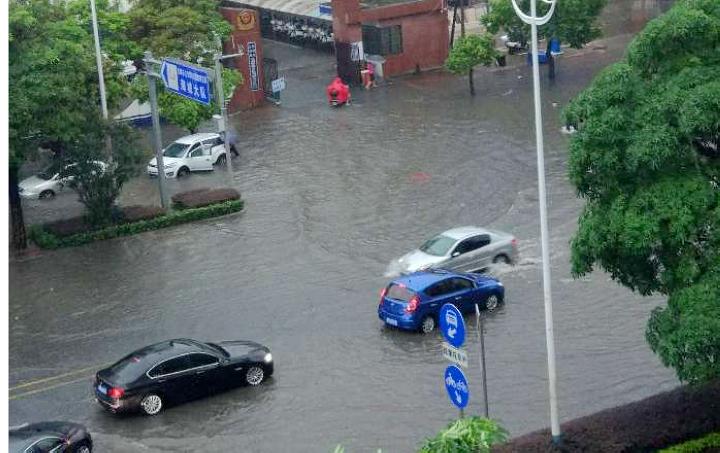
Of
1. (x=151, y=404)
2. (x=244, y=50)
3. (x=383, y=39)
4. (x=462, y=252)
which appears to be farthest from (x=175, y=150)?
(x=151, y=404)

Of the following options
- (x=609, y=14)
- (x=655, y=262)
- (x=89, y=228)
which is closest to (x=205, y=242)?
(x=89, y=228)

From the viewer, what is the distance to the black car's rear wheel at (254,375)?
22078mm

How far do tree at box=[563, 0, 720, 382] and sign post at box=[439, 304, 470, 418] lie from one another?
2427 millimetres

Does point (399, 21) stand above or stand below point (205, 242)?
above

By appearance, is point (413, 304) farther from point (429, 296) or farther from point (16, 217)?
point (16, 217)

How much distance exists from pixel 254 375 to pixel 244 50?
30.3 metres

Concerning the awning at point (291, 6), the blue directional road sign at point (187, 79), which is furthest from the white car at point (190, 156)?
the awning at point (291, 6)

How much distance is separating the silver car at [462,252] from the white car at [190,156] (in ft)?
44.2

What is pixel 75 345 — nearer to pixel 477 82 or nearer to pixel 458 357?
pixel 458 357

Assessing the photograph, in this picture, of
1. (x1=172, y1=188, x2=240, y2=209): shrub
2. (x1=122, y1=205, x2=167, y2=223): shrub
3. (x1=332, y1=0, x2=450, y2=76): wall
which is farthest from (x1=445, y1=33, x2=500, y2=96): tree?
(x1=122, y1=205, x2=167, y2=223): shrub

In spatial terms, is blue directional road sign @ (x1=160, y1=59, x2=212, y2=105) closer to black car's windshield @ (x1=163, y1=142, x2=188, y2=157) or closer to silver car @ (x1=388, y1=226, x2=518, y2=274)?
black car's windshield @ (x1=163, y1=142, x2=188, y2=157)

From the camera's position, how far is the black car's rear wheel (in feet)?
72.4

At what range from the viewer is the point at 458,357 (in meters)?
15.0

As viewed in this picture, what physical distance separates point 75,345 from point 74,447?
704 centimetres
